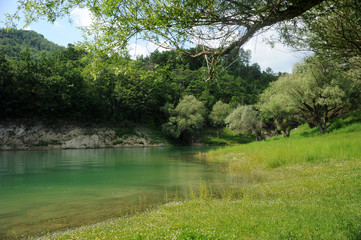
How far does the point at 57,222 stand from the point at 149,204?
425 centimetres

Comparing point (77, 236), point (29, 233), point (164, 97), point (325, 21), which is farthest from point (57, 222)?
point (164, 97)

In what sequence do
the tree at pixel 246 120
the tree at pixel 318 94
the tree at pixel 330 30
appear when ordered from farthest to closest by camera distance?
the tree at pixel 246 120 → the tree at pixel 318 94 → the tree at pixel 330 30

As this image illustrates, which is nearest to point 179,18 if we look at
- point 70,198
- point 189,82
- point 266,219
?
point 266,219

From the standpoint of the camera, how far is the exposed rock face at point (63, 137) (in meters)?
Answer: 58.9

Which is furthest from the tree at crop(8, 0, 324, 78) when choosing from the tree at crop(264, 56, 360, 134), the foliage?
the foliage

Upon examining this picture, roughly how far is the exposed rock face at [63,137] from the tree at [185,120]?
24.9ft

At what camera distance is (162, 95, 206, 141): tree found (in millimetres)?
85188

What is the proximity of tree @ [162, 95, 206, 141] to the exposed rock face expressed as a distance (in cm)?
759

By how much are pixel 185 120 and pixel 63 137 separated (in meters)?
38.9

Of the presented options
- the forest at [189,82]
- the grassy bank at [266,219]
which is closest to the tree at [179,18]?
the forest at [189,82]

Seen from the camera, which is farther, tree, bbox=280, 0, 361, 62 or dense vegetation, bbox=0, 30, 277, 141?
dense vegetation, bbox=0, 30, 277, 141

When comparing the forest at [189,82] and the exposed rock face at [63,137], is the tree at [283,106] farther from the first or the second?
the exposed rock face at [63,137]

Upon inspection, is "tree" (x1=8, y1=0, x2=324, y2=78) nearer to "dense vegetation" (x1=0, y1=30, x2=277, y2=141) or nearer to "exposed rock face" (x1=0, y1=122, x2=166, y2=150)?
"dense vegetation" (x1=0, y1=30, x2=277, y2=141)

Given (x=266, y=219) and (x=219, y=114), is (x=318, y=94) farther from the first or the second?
(x=219, y=114)
